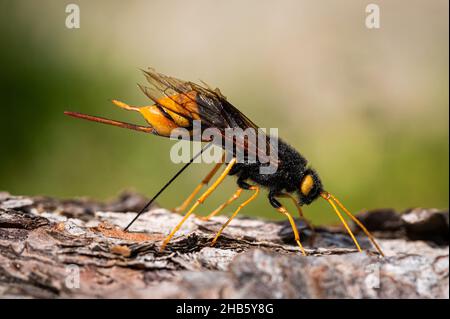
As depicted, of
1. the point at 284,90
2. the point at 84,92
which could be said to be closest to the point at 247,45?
the point at 284,90

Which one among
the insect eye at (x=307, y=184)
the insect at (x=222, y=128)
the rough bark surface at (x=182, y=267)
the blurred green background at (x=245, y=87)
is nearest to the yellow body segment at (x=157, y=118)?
the insect at (x=222, y=128)

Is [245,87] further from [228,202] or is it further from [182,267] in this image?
[182,267]

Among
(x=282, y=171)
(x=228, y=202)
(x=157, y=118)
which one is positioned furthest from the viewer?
(x=228, y=202)

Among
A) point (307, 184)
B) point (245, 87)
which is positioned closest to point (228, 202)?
point (307, 184)

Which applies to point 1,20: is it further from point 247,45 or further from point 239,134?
point 239,134

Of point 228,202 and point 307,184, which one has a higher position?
point 307,184

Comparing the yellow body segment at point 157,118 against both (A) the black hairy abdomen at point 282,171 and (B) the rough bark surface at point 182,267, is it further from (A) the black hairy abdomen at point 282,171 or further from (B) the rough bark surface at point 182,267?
(B) the rough bark surface at point 182,267

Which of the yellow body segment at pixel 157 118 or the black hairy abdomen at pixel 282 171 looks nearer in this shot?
the yellow body segment at pixel 157 118
